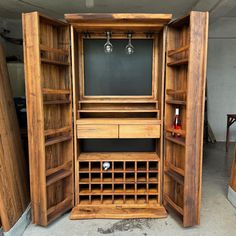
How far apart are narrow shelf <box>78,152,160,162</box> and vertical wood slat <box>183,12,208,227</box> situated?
50 cm

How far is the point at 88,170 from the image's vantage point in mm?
2598

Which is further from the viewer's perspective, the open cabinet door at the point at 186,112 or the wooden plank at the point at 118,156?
the wooden plank at the point at 118,156

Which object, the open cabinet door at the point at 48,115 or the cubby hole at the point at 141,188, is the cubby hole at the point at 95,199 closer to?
the open cabinet door at the point at 48,115

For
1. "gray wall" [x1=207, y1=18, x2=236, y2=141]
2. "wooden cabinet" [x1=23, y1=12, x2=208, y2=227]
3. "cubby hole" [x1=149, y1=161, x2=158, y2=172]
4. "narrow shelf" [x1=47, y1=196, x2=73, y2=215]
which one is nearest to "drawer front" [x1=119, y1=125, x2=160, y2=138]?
"wooden cabinet" [x1=23, y1=12, x2=208, y2=227]

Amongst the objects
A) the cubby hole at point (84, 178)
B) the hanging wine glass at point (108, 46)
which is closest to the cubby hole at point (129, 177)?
the cubby hole at point (84, 178)

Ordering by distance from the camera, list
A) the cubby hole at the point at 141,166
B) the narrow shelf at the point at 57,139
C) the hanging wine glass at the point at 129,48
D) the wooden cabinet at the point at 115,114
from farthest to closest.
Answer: the cubby hole at the point at 141,166 → the hanging wine glass at the point at 129,48 → the narrow shelf at the point at 57,139 → the wooden cabinet at the point at 115,114

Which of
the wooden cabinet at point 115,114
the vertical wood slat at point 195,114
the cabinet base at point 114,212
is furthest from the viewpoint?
the cabinet base at point 114,212

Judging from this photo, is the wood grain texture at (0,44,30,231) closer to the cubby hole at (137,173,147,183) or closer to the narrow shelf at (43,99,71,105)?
the narrow shelf at (43,99,71,105)

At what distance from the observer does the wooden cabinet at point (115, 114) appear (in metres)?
2.10

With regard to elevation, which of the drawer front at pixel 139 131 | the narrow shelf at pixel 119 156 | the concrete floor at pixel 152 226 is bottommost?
the concrete floor at pixel 152 226

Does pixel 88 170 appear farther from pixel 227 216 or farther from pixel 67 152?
Result: pixel 227 216

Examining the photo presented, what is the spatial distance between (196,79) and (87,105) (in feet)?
4.35

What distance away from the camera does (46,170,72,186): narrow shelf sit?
225 centimetres

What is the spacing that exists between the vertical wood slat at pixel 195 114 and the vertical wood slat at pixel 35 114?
4.39 feet
